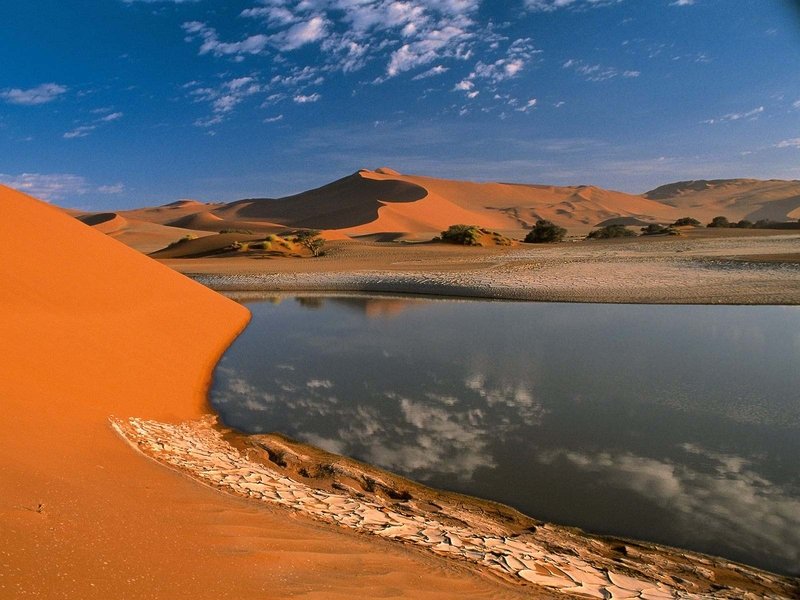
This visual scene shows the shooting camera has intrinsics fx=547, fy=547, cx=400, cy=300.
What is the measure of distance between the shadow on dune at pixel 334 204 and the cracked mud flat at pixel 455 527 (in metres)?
54.2

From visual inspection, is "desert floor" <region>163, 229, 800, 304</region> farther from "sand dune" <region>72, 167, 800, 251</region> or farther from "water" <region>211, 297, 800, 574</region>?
"sand dune" <region>72, 167, 800, 251</region>

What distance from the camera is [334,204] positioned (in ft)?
251

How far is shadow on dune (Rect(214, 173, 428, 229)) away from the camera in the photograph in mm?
65125

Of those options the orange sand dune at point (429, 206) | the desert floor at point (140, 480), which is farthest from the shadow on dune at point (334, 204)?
the desert floor at point (140, 480)

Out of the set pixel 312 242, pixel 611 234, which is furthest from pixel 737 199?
pixel 312 242

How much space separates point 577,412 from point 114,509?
15.8ft

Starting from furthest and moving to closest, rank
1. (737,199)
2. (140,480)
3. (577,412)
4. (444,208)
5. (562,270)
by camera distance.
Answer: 1. (737,199)
2. (444,208)
3. (562,270)
4. (577,412)
5. (140,480)

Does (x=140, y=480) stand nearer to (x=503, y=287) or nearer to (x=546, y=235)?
(x=503, y=287)

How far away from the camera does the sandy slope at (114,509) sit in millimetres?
2365

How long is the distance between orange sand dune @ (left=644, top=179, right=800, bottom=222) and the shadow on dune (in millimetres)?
48279

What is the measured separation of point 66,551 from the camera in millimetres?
2422

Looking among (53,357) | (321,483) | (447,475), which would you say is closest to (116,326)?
(53,357)

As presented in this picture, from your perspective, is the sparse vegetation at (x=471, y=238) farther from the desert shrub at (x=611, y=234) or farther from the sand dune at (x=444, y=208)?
the sand dune at (x=444, y=208)

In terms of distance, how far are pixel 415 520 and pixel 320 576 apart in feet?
4.08
